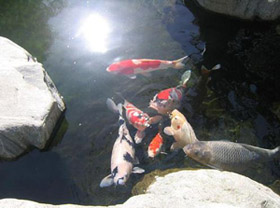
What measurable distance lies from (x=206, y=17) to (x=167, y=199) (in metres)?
5.92

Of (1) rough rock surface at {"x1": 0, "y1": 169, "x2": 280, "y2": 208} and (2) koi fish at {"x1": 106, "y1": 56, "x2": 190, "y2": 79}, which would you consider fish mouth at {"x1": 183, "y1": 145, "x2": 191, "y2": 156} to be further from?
(2) koi fish at {"x1": 106, "y1": 56, "x2": 190, "y2": 79}

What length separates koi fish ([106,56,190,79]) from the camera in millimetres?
6211

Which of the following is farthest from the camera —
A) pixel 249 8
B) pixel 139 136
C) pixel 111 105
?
pixel 249 8

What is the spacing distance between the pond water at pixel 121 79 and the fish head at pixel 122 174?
0.22 metres

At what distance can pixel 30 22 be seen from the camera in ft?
27.3

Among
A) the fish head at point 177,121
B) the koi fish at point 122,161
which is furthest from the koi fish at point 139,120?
the fish head at point 177,121

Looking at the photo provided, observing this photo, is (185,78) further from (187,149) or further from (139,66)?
(187,149)

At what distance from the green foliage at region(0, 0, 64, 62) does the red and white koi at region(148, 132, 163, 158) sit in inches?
143

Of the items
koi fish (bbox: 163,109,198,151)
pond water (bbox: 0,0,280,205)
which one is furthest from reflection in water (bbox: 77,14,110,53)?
koi fish (bbox: 163,109,198,151)

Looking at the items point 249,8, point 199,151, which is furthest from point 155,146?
point 249,8

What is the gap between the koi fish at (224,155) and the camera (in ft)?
15.1

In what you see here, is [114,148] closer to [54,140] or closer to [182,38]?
[54,140]

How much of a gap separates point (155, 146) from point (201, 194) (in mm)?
1671

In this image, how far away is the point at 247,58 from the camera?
6766 millimetres
